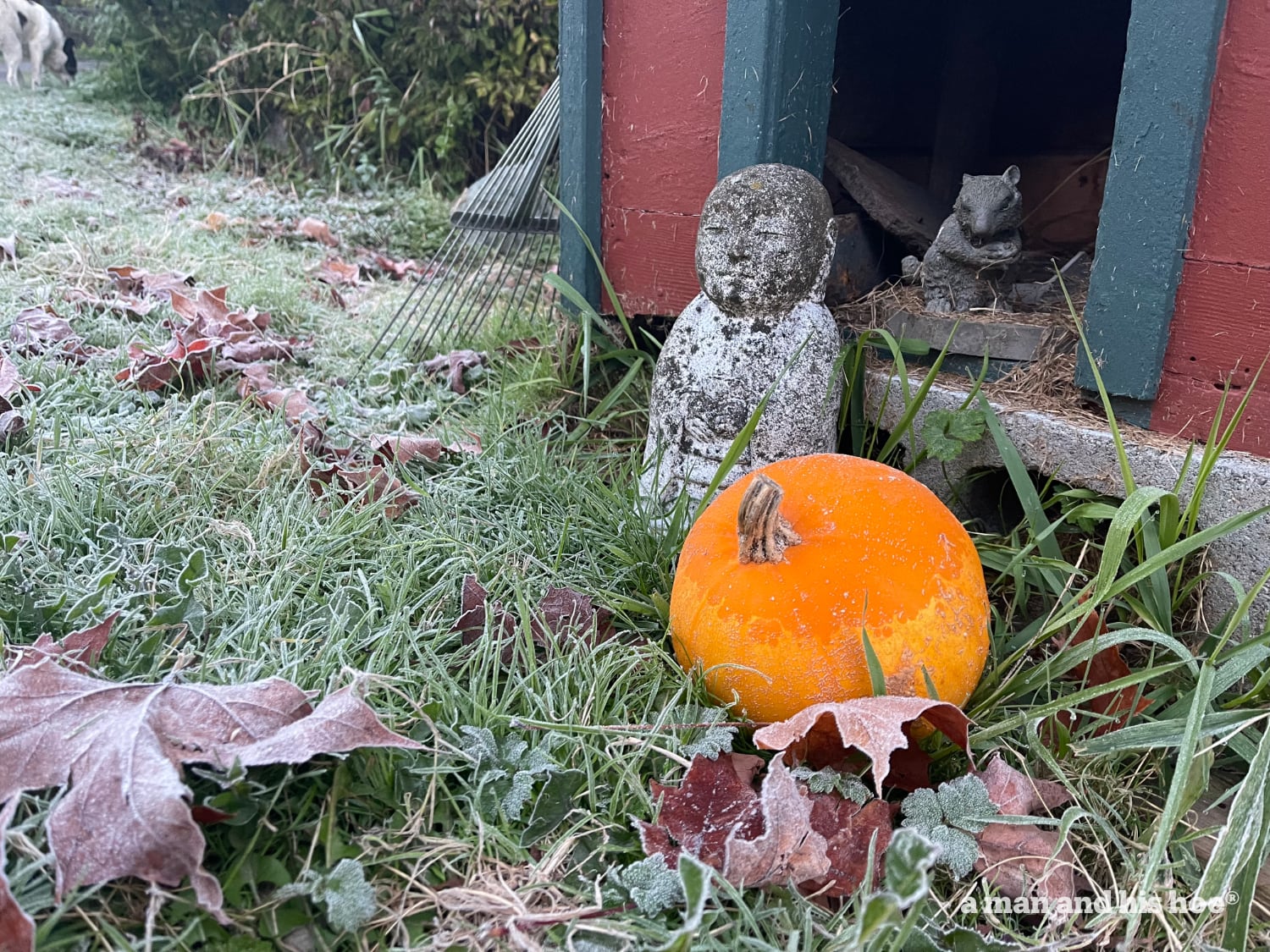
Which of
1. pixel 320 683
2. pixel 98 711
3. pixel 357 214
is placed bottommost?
pixel 357 214

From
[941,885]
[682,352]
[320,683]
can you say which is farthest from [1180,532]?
[320,683]

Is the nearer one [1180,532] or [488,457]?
[1180,532]

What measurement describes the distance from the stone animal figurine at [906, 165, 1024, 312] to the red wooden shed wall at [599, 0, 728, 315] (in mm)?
664

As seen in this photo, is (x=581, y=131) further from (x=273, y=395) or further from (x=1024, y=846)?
(x=1024, y=846)

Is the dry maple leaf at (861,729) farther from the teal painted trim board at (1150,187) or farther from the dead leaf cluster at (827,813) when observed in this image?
the teal painted trim board at (1150,187)

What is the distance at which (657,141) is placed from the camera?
2.70 metres

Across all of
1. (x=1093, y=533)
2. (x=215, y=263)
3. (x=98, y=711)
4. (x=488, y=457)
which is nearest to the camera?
(x=98, y=711)

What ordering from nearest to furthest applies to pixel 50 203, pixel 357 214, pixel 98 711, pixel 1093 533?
pixel 98 711 → pixel 1093 533 → pixel 50 203 → pixel 357 214

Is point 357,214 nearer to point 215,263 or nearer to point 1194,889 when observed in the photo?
point 215,263

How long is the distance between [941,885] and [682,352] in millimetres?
1255

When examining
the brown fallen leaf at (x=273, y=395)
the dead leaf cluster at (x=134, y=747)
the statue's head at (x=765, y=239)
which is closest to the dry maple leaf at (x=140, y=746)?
the dead leaf cluster at (x=134, y=747)

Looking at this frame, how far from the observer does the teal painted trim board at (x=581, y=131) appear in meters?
2.71

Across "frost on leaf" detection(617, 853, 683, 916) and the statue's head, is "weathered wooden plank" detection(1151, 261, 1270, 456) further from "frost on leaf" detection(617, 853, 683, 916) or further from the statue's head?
"frost on leaf" detection(617, 853, 683, 916)

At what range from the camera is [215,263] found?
4047mm
